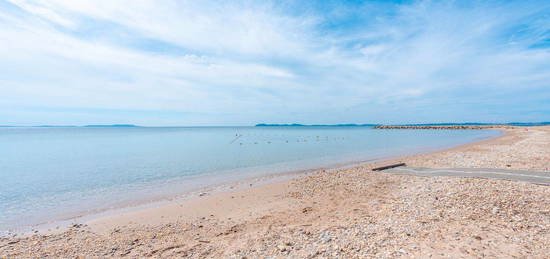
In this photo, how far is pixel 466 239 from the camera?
4.84 meters

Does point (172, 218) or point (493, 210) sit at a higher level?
point (493, 210)

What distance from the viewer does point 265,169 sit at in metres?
17.1

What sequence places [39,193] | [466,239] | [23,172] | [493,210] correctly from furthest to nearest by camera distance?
[23,172]
[39,193]
[493,210]
[466,239]

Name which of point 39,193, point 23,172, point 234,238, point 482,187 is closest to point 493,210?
point 482,187

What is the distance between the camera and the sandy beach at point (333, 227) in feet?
15.5

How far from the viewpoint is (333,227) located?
5.91 m

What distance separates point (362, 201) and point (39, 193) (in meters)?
13.7

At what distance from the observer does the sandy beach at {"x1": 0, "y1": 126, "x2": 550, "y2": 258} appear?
4.72 metres

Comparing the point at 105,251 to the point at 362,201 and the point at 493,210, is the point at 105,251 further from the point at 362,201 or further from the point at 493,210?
the point at 493,210

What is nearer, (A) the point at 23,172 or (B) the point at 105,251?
(B) the point at 105,251

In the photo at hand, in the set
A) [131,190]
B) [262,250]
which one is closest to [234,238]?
[262,250]

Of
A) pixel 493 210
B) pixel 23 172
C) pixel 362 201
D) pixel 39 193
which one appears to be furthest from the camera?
pixel 23 172

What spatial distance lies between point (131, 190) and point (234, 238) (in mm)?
8439

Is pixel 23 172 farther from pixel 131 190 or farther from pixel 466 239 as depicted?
pixel 466 239
